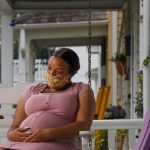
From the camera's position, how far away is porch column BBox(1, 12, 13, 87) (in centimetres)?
911

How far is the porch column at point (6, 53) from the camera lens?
911cm

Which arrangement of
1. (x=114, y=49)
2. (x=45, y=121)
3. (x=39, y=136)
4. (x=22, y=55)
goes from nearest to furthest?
(x=39, y=136) → (x=45, y=121) → (x=114, y=49) → (x=22, y=55)

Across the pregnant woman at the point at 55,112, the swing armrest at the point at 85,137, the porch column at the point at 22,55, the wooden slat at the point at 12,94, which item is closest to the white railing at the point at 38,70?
the porch column at the point at 22,55

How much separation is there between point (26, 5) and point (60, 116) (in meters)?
6.23

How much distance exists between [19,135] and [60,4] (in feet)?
20.2

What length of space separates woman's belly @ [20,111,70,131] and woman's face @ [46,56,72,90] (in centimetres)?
22

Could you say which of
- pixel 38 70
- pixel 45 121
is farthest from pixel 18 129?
pixel 38 70

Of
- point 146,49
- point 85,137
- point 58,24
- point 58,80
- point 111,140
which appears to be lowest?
point 111,140

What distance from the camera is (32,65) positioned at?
52.2 ft

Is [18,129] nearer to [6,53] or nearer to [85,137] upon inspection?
[85,137]

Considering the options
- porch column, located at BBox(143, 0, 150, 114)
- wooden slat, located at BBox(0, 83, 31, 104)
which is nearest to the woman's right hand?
wooden slat, located at BBox(0, 83, 31, 104)

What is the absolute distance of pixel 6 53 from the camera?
9109 millimetres

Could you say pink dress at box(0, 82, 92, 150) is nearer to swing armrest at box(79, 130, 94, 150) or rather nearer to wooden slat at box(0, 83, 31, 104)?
swing armrest at box(79, 130, 94, 150)

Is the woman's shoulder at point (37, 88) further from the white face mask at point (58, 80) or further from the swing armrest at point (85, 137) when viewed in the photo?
the swing armrest at point (85, 137)
